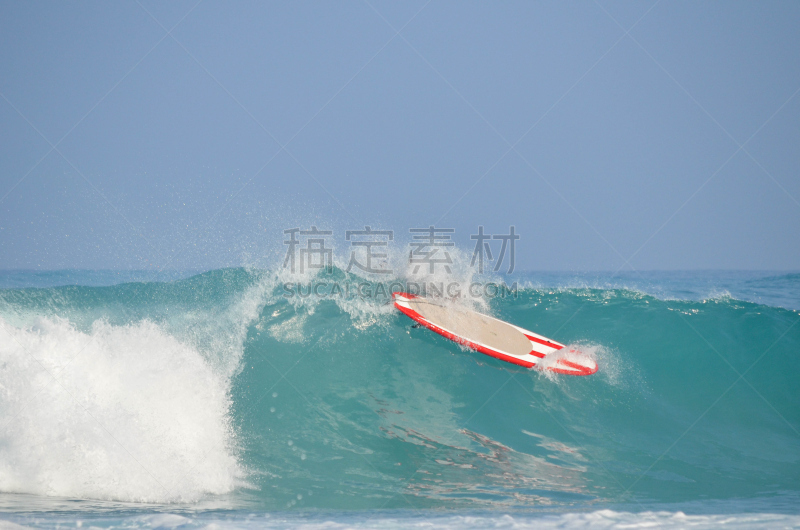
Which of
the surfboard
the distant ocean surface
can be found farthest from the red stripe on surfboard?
the distant ocean surface

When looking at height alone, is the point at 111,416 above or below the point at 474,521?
above

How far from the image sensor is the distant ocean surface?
4086mm

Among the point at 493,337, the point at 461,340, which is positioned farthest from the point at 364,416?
the point at 493,337

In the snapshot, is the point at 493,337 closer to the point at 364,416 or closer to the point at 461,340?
the point at 461,340

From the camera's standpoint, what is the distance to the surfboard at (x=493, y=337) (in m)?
7.40

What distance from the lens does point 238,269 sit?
29.0 feet

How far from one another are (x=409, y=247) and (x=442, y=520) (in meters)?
5.56

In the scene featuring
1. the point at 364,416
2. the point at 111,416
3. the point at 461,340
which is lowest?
the point at 364,416

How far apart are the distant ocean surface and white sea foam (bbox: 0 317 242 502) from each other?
0.06 feet

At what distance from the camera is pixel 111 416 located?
4.70m

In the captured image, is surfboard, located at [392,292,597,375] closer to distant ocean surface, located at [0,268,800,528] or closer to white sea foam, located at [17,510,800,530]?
distant ocean surface, located at [0,268,800,528]

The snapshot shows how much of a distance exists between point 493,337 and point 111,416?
5320 mm

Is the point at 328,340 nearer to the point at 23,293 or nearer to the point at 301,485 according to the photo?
the point at 301,485

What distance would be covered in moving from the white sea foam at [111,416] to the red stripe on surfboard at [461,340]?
3.25 metres
